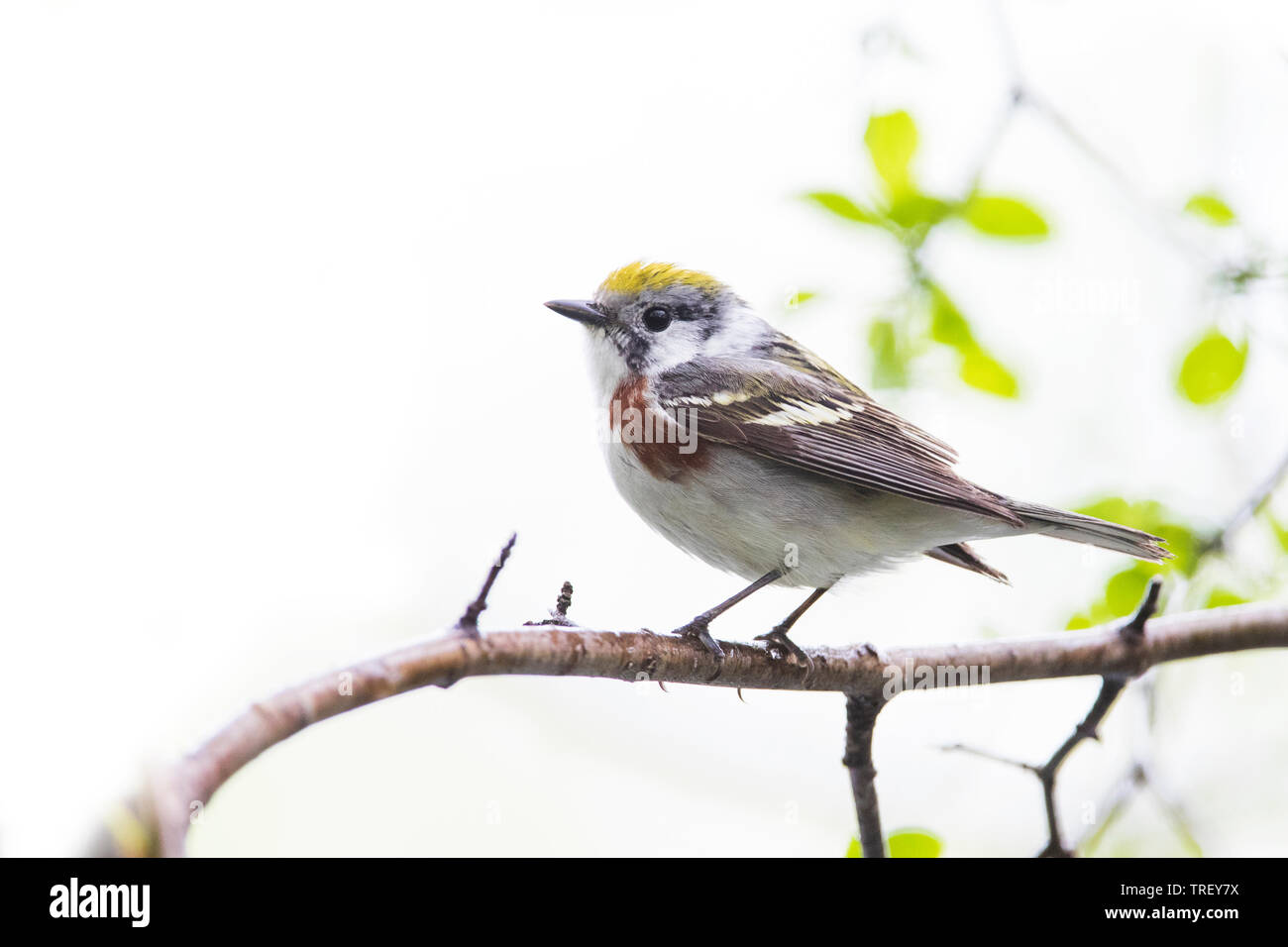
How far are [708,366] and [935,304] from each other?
3.41 feet

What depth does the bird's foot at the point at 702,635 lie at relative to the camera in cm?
264

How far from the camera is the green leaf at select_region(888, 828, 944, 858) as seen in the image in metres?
2.41

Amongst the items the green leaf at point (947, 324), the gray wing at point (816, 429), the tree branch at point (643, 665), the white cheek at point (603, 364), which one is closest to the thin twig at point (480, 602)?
the tree branch at point (643, 665)

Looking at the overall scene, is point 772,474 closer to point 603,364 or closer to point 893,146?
point 603,364

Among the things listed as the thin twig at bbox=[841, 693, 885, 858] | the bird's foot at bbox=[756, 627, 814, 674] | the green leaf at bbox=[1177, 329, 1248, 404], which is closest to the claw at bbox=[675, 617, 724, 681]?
the bird's foot at bbox=[756, 627, 814, 674]

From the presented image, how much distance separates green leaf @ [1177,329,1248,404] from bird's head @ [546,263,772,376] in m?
1.55

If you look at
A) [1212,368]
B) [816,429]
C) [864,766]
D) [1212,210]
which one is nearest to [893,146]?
[1212,210]

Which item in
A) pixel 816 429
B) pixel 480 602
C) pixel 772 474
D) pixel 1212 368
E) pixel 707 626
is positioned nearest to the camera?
pixel 480 602

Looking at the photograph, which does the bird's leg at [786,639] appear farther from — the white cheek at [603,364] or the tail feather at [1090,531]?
the white cheek at [603,364]

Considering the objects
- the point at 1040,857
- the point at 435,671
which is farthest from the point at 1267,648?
the point at 435,671

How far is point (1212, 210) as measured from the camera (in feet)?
8.82

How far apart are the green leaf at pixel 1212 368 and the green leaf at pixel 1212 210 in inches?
10.4

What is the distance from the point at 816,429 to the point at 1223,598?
3.97ft
